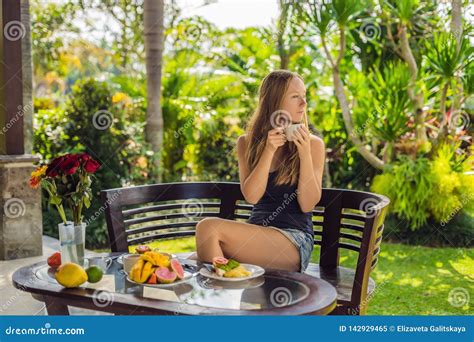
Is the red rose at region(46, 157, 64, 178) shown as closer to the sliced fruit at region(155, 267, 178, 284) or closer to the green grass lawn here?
the sliced fruit at region(155, 267, 178, 284)

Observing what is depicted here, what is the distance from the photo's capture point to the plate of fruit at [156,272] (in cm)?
265

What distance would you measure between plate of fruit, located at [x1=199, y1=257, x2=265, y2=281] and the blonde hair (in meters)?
0.74

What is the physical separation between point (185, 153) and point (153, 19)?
169 centimetres

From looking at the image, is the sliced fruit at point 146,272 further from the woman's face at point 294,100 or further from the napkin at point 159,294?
the woman's face at point 294,100

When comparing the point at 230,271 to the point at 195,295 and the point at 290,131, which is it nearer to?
the point at 195,295

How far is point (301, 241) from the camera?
322 cm

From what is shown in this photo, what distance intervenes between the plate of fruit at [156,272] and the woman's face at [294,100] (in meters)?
1.12

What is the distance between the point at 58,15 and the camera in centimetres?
1406

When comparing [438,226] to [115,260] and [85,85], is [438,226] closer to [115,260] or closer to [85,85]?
[85,85]

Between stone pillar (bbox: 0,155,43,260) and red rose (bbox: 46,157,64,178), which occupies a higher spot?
red rose (bbox: 46,157,64,178)
